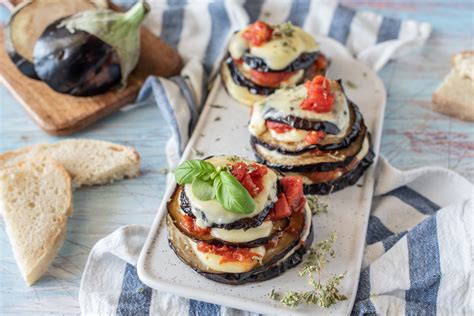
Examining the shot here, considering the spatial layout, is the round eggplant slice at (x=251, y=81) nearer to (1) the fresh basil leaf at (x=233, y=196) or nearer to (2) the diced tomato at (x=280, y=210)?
(2) the diced tomato at (x=280, y=210)

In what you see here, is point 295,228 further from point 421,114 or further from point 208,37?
point 208,37

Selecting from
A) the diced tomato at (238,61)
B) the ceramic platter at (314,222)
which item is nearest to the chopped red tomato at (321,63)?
the ceramic platter at (314,222)

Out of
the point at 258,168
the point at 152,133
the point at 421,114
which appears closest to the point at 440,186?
the point at 421,114

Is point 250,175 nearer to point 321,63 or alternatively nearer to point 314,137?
point 314,137

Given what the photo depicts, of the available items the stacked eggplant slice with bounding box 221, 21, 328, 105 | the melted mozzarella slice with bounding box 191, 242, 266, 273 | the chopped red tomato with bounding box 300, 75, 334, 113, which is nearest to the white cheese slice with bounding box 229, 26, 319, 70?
the stacked eggplant slice with bounding box 221, 21, 328, 105

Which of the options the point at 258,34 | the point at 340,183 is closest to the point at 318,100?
the point at 340,183

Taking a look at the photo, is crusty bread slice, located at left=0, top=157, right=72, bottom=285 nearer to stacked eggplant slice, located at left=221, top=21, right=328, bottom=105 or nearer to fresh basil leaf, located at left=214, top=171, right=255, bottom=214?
fresh basil leaf, located at left=214, top=171, right=255, bottom=214
